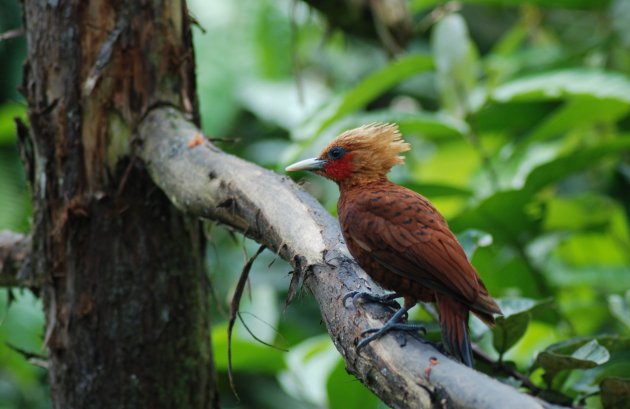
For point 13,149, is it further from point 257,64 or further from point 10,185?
point 257,64

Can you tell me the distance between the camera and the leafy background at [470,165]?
110 inches

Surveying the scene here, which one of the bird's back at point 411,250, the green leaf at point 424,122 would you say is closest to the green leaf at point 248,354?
the green leaf at point 424,122

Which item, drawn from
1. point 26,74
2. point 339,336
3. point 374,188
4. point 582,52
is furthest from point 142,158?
point 582,52

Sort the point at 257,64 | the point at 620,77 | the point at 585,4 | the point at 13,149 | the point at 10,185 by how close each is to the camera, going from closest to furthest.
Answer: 1. the point at 620,77
2. the point at 585,4
3. the point at 10,185
4. the point at 13,149
5. the point at 257,64

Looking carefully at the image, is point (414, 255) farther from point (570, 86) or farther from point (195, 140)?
point (570, 86)

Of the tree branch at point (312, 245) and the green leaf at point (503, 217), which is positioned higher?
the green leaf at point (503, 217)

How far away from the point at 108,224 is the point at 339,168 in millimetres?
706

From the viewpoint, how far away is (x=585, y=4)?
12.8 ft

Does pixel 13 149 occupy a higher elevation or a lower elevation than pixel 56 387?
higher

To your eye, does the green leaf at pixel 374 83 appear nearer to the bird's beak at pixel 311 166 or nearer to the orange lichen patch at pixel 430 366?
the bird's beak at pixel 311 166

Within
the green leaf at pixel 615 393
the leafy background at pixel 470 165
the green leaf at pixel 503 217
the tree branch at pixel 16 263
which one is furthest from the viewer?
the green leaf at pixel 503 217

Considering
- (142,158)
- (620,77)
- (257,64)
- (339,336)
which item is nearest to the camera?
(339,336)

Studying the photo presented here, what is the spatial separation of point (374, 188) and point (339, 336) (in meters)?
0.65

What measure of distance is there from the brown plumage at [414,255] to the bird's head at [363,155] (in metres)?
0.07
